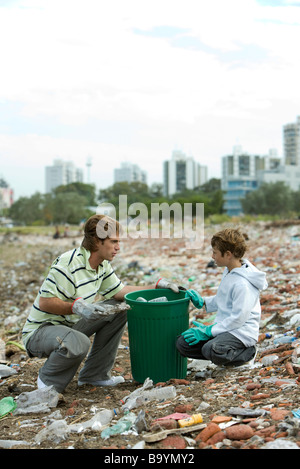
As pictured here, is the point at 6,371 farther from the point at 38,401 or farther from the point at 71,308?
the point at 71,308

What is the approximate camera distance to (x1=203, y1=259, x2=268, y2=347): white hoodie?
10.3ft

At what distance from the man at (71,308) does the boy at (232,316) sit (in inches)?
23.5

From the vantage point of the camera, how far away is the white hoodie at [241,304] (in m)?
3.14

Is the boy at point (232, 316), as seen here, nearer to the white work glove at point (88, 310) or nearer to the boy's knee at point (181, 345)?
the boy's knee at point (181, 345)

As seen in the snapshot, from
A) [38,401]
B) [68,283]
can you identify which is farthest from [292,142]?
[38,401]

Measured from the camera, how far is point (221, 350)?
125 inches

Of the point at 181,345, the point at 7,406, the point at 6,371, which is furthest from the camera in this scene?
the point at 6,371

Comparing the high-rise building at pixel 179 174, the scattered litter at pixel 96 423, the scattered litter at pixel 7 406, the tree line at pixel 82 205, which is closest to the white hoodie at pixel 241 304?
the scattered litter at pixel 96 423

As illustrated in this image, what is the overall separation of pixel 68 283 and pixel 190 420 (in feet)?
4.12

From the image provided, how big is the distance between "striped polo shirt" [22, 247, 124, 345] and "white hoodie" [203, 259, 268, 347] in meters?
0.92

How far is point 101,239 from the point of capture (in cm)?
322

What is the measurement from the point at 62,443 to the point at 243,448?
91cm

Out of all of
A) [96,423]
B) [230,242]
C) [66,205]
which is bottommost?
[96,423]

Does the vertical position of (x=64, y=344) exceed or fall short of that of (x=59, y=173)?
it falls short
